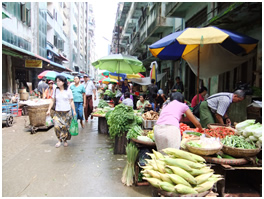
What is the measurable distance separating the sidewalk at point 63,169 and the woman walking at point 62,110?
15.8 inches

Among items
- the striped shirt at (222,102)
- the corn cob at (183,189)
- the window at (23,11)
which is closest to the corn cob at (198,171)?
the corn cob at (183,189)

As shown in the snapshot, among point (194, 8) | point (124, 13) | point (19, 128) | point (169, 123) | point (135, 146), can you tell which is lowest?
point (19, 128)

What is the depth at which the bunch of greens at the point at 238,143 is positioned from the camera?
3018mm

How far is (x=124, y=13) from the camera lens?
38562 mm

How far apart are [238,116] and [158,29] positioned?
12.9m

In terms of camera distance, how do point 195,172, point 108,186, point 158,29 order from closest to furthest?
point 195,172 → point 108,186 → point 158,29

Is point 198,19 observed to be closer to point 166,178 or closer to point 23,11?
point 166,178

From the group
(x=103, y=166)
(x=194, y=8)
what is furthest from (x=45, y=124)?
(x=194, y=8)

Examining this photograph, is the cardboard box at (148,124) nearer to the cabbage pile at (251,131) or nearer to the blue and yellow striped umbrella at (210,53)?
the blue and yellow striped umbrella at (210,53)

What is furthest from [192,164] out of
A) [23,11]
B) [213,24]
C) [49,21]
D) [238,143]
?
[49,21]

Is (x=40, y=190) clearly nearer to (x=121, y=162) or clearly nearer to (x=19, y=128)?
(x=121, y=162)

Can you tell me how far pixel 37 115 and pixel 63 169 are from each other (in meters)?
3.90

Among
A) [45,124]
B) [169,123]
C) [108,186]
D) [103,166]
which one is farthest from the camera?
[45,124]

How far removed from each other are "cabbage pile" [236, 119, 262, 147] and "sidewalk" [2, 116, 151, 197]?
1.75 m
